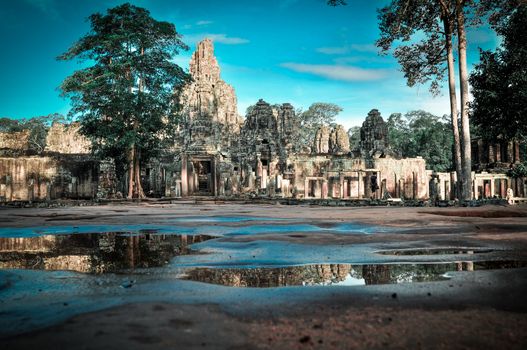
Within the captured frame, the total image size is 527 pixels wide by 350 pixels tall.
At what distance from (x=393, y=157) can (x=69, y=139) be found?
3192 cm

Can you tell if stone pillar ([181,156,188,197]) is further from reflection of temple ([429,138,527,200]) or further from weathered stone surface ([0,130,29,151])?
reflection of temple ([429,138,527,200])

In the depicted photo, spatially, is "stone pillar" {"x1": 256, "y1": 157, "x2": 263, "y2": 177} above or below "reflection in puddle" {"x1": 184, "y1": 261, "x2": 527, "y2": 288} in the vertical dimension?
above

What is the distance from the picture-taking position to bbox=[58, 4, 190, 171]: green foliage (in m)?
25.5

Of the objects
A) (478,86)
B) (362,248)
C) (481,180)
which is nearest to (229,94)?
(481,180)

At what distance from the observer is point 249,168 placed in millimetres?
33250

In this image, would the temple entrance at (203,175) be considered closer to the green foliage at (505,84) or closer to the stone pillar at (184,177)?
the stone pillar at (184,177)

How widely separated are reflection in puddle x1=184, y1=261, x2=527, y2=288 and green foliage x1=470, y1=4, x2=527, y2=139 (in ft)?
47.7

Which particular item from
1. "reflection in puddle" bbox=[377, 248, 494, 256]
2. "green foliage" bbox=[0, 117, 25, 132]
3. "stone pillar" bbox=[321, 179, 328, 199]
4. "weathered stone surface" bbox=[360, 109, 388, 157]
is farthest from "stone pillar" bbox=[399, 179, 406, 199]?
"green foliage" bbox=[0, 117, 25, 132]

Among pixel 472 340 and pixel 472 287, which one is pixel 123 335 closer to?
pixel 472 340

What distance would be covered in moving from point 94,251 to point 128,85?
22.3 metres

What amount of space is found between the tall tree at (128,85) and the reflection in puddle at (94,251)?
65.7 ft

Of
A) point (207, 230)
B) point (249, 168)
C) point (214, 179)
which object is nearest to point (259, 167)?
point (249, 168)

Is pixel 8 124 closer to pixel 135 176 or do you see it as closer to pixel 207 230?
pixel 135 176

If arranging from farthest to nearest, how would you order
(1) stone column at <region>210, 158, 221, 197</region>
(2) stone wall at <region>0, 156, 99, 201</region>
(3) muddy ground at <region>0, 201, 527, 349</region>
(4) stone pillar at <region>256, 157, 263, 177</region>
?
(4) stone pillar at <region>256, 157, 263, 177</region>, (1) stone column at <region>210, 158, 221, 197</region>, (2) stone wall at <region>0, 156, 99, 201</region>, (3) muddy ground at <region>0, 201, 527, 349</region>
